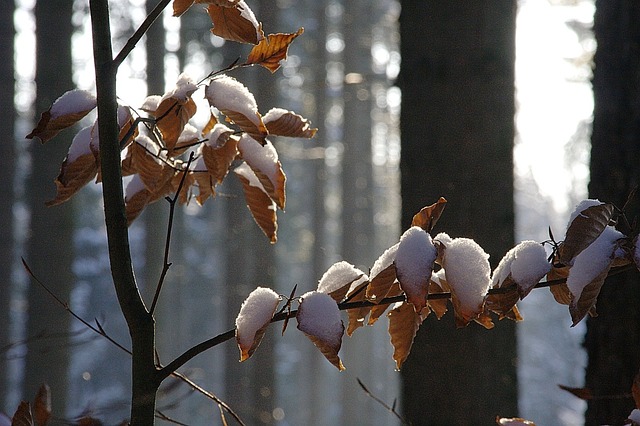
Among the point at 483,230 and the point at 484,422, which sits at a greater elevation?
the point at 483,230

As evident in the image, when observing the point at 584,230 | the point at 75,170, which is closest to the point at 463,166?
the point at 584,230

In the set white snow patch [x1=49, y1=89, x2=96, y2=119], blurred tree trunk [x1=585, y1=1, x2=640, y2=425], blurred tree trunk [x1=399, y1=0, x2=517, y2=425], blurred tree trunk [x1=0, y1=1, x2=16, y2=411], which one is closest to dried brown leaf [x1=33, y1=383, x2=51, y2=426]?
white snow patch [x1=49, y1=89, x2=96, y2=119]

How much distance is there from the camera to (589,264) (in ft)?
2.58

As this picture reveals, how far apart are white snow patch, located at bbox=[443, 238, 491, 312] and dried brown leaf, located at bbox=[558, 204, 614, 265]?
0.10m

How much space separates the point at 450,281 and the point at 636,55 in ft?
4.03

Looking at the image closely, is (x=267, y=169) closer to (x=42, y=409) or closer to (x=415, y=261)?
(x=415, y=261)

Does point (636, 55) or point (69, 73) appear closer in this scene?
point (636, 55)

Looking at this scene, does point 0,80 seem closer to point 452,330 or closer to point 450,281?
point 452,330

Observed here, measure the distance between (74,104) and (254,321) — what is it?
0.38m

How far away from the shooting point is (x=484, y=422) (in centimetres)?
205

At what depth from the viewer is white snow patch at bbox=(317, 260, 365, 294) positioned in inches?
36.0

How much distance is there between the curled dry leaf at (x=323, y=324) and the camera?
30.7 inches

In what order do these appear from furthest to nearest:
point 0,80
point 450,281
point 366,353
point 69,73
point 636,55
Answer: point 366,353
point 0,80
point 69,73
point 636,55
point 450,281

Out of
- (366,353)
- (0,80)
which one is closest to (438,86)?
(0,80)
